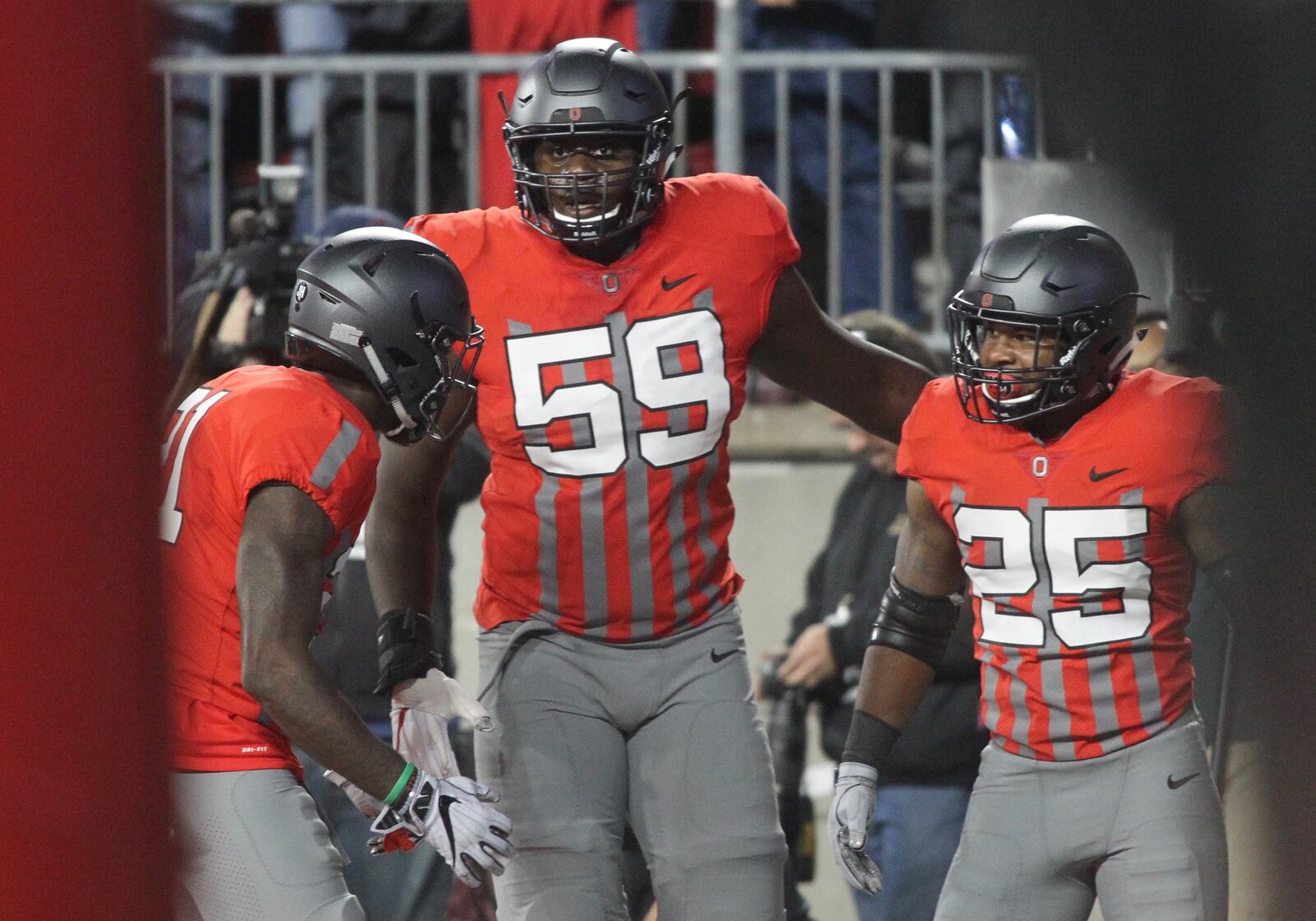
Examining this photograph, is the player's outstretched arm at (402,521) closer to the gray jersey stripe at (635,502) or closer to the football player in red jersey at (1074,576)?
the gray jersey stripe at (635,502)

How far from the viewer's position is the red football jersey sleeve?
2658 mm

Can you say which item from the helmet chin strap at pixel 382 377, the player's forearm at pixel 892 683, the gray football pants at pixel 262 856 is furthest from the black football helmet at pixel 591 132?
the gray football pants at pixel 262 856

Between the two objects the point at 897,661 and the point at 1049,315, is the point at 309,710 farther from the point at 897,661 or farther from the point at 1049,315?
the point at 1049,315

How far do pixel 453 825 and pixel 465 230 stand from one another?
1.08 m

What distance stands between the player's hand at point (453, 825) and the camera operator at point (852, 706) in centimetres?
170

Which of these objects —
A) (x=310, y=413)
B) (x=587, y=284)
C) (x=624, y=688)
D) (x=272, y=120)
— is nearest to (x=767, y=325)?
(x=587, y=284)

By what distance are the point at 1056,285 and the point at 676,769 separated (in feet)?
3.44

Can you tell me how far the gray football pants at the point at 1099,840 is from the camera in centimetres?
291

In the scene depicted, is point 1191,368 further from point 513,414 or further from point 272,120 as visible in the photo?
point 272,120

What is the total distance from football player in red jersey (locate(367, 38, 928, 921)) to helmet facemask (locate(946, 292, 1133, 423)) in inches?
14.5

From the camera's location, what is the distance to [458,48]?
20.2ft

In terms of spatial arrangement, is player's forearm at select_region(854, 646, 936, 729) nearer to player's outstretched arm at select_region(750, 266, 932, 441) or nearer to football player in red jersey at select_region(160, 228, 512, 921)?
player's outstretched arm at select_region(750, 266, 932, 441)

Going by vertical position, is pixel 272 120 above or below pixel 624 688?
above

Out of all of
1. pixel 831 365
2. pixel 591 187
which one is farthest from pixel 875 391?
pixel 591 187
